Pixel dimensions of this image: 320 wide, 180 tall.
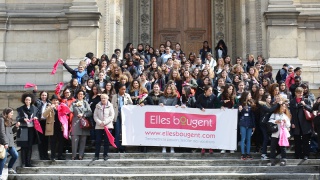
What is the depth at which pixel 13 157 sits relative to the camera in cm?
1194

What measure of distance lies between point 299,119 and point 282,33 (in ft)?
18.6

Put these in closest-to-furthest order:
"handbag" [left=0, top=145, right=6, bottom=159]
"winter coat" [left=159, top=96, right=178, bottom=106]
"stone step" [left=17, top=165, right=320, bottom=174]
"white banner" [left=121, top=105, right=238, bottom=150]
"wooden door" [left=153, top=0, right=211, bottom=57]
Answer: "handbag" [left=0, top=145, right=6, bottom=159] → "stone step" [left=17, top=165, right=320, bottom=174] → "white banner" [left=121, top=105, right=238, bottom=150] → "winter coat" [left=159, top=96, right=178, bottom=106] → "wooden door" [left=153, top=0, right=211, bottom=57]

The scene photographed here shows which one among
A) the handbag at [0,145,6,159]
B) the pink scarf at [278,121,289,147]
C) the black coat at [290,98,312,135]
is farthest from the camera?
the black coat at [290,98,312,135]

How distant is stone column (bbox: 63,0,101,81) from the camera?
1741cm

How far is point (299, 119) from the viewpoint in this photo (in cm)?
1246

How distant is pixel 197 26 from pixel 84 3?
4847 mm

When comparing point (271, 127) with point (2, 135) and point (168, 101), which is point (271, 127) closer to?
point (168, 101)

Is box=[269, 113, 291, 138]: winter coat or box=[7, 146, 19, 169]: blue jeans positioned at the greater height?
box=[269, 113, 291, 138]: winter coat

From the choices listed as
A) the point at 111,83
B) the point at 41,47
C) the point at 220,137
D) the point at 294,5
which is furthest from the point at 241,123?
the point at 41,47

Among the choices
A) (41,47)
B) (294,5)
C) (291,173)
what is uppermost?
(294,5)

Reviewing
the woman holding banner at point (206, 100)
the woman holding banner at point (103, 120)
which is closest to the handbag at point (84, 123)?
the woman holding banner at point (103, 120)

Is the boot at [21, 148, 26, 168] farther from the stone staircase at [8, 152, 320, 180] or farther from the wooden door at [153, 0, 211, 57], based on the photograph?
the wooden door at [153, 0, 211, 57]

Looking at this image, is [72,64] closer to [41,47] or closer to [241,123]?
[41,47]

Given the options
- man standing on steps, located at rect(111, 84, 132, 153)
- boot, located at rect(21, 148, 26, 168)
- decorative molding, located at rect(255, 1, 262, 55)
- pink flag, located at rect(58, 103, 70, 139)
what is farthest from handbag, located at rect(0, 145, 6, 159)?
decorative molding, located at rect(255, 1, 262, 55)
